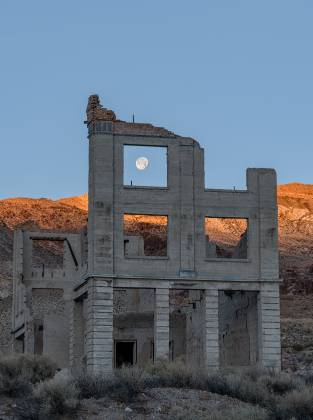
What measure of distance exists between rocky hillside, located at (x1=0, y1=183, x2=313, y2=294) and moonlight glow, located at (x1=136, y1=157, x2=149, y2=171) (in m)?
42.3

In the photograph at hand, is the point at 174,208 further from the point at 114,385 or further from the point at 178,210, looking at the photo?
the point at 114,385

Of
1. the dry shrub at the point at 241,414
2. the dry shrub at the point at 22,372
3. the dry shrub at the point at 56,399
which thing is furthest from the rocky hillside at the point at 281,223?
the dry shrub at the point at 241,414

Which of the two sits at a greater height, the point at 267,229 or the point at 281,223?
the point at 281,223

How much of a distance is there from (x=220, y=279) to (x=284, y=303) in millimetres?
38945

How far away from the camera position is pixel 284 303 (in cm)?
7825

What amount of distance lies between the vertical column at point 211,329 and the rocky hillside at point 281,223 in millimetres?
43048

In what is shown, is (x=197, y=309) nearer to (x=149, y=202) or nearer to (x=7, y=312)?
(x=149, y=202)

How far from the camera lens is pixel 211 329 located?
1572 inches

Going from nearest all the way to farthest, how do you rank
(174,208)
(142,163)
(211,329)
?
(211,329) < (174,208) < (142,163)

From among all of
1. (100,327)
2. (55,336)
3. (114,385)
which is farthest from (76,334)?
(114,385)

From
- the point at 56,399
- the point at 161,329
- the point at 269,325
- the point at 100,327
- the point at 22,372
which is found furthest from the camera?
the point at 269,325

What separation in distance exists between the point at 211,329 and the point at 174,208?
496cm

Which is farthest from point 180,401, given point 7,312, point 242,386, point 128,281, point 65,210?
point 65,210

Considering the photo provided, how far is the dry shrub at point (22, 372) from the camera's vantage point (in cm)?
2580
